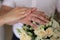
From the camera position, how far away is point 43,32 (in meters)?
0.69

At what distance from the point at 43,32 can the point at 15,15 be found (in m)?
0.25

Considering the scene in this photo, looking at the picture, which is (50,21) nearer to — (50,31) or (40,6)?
(50,31)

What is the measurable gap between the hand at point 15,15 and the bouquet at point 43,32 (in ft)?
0.48

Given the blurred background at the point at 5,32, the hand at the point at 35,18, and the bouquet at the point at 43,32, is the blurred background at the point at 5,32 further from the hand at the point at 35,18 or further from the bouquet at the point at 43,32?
the bouquet at the point at 43,32

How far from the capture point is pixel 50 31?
69cm

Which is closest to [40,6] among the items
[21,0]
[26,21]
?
[21,0]

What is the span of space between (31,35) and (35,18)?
0.14 metres

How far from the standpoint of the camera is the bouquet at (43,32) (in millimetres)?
691

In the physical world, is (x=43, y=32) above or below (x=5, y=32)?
above

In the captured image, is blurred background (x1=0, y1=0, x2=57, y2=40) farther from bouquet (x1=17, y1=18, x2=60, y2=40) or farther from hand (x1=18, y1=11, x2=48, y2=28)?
bouquet (x1=17, y1=18, x2=60, y2=40)

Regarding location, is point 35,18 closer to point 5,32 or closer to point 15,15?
point 15,15

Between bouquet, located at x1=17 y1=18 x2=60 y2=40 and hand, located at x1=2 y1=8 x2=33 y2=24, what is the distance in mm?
146

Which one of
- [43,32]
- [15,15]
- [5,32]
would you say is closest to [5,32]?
[5,32]

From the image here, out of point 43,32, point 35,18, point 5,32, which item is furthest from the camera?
point 5,32
